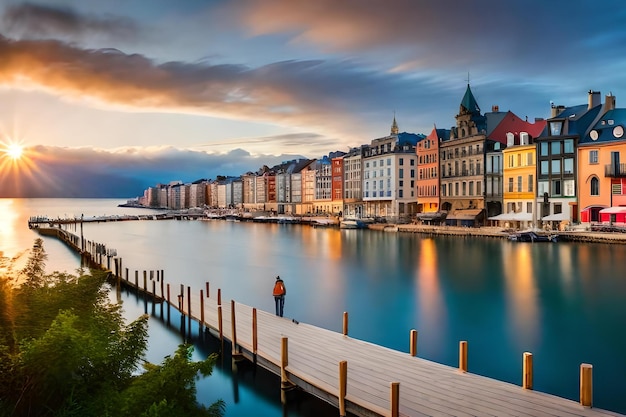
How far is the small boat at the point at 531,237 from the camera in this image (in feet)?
202

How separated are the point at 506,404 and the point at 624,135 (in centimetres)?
6019

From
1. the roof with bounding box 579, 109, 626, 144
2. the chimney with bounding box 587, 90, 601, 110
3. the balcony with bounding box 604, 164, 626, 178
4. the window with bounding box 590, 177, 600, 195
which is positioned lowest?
the window with bounding box 590, 177, 600, 195

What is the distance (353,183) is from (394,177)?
61.7ft

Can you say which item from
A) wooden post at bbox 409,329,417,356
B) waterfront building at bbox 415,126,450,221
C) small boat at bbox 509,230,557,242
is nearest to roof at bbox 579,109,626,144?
small boat at bbox 509,230,557,242

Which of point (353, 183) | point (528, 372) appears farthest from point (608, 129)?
point (528, 372)

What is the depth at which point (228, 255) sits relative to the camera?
6169cm

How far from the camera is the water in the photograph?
18000 millimetres

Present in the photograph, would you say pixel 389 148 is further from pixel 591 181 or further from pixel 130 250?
pixel 130 250

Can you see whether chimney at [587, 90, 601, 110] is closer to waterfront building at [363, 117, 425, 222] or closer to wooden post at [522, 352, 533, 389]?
waterfront building at [363, 117, 425, 222]

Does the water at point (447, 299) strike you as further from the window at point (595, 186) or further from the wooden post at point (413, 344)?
the window at point (595, 186)

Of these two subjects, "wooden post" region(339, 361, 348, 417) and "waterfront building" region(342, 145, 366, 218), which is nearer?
"wooden post" region(339, 361, 348, 417)

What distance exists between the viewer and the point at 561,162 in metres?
66.8

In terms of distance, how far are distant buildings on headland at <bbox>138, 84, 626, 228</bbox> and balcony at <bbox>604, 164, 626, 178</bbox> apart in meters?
0.11

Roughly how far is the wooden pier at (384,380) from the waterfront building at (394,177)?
8089 centimetres
